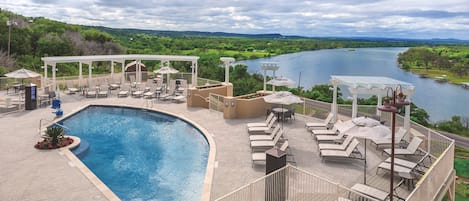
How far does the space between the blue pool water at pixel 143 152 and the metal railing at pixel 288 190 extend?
69.3 inches

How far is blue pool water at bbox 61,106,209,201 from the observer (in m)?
9.17

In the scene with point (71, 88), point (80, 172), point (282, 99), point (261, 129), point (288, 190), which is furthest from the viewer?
point (71, 88)

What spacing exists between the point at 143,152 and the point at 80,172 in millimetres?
3044

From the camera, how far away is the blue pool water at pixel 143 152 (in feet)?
30.1

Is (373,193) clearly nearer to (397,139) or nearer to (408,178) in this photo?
(408,178)

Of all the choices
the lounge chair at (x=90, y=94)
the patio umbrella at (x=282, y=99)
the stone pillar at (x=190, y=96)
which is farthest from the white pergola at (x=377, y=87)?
the lounge chair at (x=90, y=94)

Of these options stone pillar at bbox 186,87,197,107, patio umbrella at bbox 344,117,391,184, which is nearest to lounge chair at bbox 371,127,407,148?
patio umbrella at bbox 344,117,391,184

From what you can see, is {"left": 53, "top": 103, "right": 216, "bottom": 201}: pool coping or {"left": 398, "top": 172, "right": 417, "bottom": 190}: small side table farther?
{"left": 398, "top": 172, "right": 417, "bottom": 190}: small side table

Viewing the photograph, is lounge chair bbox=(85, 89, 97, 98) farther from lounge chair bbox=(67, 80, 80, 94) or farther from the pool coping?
the pool coping

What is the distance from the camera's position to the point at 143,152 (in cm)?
1234

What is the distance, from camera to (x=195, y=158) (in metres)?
11.6

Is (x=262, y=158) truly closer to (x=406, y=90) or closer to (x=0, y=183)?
(x=406, y=90)

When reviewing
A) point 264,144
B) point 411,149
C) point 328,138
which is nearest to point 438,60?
point 328,138

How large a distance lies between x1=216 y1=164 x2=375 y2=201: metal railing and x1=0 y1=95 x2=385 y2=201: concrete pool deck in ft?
3.22
